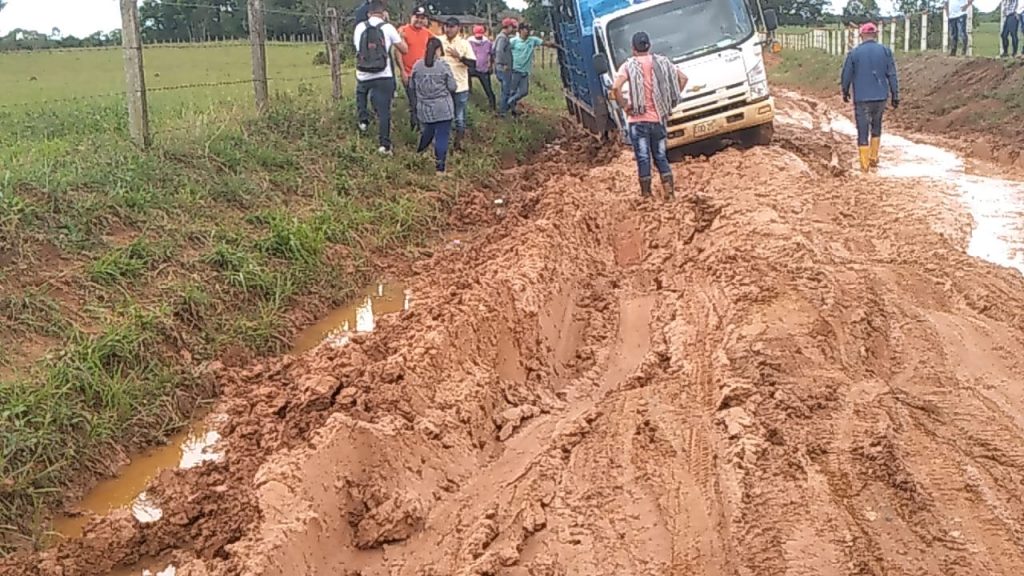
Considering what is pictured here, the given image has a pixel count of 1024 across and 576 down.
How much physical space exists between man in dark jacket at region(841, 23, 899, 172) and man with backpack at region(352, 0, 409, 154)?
5639 mm

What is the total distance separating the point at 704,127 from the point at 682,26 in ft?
5.22

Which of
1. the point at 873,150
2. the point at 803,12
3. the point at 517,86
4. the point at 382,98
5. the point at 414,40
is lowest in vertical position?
the point at 873,150

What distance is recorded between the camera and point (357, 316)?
856 centimetres

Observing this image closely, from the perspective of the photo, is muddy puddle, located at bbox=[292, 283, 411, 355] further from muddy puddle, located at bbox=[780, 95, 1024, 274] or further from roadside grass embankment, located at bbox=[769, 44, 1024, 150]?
roadside grass embankment, located at bbox=[769, 44, 1024, 150]

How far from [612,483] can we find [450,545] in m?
0.79

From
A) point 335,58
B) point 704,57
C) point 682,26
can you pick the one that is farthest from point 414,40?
point 704,57

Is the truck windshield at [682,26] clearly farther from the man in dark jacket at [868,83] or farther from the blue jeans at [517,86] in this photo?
the blue jeans at [517,86]

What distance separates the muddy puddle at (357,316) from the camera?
26.2 ft

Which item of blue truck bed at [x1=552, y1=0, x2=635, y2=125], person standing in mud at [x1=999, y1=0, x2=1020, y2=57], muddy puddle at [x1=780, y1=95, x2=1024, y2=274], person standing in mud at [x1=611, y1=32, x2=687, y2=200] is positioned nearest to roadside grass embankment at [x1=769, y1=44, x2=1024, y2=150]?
person standing in mud at [x1=999, y1=0, x2=1020, y2=57]

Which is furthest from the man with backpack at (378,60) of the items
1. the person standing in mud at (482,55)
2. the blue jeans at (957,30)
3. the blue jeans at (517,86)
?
the blue jeans at (957,30)

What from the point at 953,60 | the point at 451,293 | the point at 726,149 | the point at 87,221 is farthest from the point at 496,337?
the point at 953,60

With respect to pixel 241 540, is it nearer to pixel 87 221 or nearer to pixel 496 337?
pixel 496 337

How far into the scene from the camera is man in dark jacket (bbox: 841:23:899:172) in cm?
1304

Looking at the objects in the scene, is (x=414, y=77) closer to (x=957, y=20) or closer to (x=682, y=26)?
(x=682, y=26)
